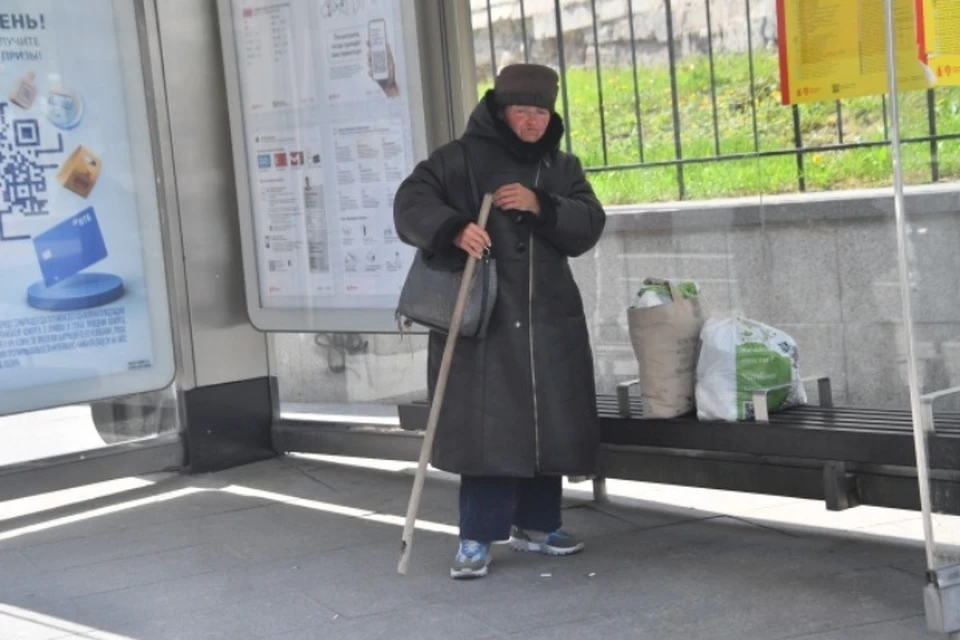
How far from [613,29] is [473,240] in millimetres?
1580

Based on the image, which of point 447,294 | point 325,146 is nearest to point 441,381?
point 447,294

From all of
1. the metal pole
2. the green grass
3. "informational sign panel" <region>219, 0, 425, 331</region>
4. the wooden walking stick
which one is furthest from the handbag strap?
the metal pole

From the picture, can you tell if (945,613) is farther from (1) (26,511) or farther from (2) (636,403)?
(1) (26,511)

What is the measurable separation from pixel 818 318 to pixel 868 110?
794mm

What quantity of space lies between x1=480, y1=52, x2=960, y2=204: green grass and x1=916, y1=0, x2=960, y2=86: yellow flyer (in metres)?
1.03

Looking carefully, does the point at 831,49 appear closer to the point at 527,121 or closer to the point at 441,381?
the point at 527,121

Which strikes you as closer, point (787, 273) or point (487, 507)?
point (487, 507)

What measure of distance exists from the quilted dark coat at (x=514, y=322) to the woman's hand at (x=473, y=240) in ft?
0.17

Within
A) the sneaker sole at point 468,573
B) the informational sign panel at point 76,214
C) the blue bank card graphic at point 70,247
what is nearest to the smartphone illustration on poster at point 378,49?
the informational sign panel at point 76,214

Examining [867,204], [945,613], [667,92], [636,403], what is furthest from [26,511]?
[945,613]

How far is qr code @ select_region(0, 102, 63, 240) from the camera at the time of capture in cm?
711

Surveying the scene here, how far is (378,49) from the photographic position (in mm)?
7109

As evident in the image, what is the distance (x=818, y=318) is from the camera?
602 cm

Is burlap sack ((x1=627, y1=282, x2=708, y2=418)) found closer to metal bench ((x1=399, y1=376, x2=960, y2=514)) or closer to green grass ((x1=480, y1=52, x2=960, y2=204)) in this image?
metal bench ((x1=399, y1=376, x2=960, y2=514))
